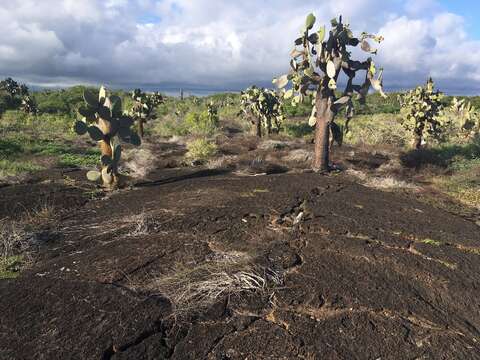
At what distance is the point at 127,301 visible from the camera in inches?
165

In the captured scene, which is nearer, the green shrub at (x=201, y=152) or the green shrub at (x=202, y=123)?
the green shrub at (x=201, y=152)

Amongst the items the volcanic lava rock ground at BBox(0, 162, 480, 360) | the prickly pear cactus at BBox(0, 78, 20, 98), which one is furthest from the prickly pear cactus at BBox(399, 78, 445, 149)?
the prickly pear cactus at BBox(0, 78, 20, 98)

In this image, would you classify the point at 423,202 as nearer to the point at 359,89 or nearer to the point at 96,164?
the point at 359,89

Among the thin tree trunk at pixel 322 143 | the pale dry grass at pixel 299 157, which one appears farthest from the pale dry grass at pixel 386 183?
the pale dry grass at pixel 299 157

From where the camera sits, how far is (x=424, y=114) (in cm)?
1608

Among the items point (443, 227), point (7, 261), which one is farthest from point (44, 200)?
point (443, 227)

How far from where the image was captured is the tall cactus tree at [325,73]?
37.0 feet

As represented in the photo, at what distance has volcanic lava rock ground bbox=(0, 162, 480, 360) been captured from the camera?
3570 millimetres

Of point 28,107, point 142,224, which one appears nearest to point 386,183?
point 142,224

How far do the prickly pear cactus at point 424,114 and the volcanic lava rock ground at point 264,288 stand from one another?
9.37m

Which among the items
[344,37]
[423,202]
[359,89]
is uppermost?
[344,37]

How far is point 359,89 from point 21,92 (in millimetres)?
37606

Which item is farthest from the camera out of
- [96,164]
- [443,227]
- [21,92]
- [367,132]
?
[21,92]

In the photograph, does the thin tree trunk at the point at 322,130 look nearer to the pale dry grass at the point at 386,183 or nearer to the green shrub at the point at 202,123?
the pale dry grass at the point at 386,183
